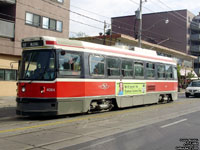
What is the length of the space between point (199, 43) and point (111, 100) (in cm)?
6282

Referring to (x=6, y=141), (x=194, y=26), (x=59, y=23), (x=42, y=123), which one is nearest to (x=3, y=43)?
(x=59, y=23)

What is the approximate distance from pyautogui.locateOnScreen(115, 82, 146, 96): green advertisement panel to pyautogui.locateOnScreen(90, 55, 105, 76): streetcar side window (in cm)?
143

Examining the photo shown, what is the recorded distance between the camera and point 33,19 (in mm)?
24734

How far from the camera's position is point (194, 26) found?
219ft

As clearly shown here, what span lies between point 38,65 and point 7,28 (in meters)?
13.3

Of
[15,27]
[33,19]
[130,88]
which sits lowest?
[130,88]

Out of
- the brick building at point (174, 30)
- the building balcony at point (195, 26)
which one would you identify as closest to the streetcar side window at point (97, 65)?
the brick building at point (174, 30)

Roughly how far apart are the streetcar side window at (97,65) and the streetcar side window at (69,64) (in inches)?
32.4

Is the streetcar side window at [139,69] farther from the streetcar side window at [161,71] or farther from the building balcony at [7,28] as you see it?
the building balcony at [7,28]

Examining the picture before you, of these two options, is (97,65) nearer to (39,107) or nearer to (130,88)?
(130,88)

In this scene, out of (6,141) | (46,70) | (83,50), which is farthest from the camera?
(83,50)

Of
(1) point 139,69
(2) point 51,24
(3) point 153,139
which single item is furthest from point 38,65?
(2) point 51,24

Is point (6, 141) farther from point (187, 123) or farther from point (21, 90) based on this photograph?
point (187, 123)

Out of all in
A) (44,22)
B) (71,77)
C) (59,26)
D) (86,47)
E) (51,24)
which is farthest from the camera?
(59,26)
